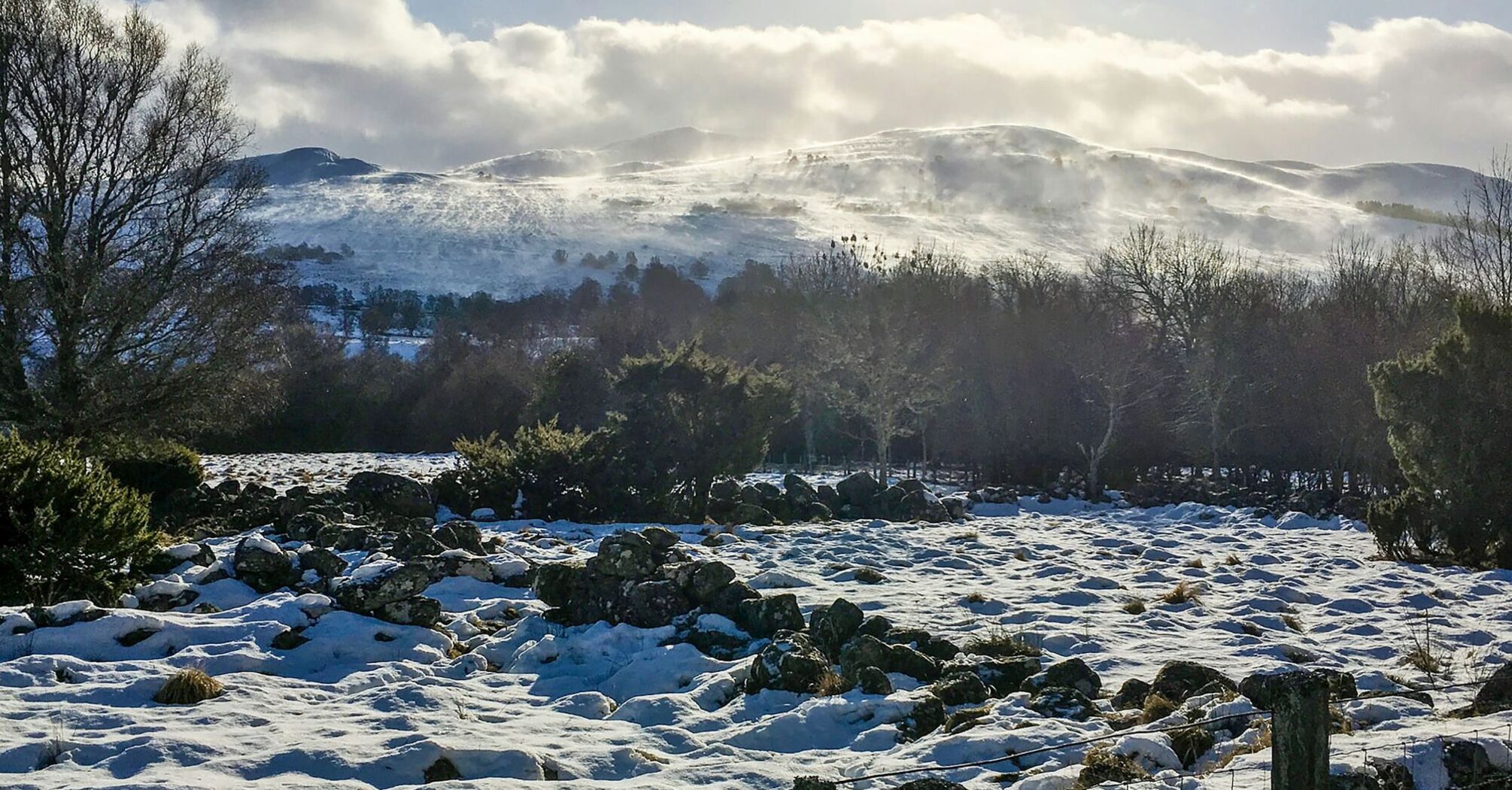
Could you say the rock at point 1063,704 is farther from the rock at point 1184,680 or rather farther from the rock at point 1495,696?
the rock at point 1495,696

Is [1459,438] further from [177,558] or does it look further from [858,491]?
[177,558]

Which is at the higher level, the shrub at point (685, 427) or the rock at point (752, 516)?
the shrub at point (685, 427)

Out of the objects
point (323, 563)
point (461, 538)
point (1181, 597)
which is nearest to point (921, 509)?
point (1181, 597)

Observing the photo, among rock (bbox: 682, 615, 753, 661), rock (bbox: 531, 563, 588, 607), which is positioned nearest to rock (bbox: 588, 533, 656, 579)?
rock (bbox: 531, 563, 588, 607)

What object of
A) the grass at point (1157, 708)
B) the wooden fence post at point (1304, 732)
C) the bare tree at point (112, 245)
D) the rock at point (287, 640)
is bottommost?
the grass at point (1157, 708)

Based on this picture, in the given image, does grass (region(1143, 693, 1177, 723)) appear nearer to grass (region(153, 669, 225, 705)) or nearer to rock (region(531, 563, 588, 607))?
rock (region(531, 563, 588, 607))

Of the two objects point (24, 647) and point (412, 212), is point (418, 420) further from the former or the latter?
point (412, 212)

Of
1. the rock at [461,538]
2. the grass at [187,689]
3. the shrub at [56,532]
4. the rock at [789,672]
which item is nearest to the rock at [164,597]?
the shrub at [56,532]

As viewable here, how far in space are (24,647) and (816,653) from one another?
20.4 feet

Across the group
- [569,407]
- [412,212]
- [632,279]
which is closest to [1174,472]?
[569,407]

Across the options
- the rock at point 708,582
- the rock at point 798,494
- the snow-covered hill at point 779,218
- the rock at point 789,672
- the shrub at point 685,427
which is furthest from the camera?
the snow-covered hill at point 779,218

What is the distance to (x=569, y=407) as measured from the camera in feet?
110

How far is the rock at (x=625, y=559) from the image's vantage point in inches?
425

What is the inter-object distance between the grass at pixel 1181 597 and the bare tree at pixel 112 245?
53.7ft
